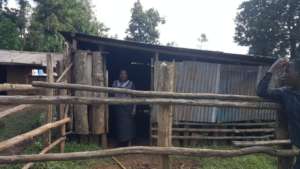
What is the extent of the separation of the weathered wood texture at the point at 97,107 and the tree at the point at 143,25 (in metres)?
27.4

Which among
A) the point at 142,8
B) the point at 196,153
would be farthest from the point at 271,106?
the point at 142,8

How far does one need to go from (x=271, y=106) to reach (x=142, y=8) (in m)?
33.4

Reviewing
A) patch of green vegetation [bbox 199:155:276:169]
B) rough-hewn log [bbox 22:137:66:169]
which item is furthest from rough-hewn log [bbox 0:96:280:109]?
patch of green vegetation [bbox 199:155:276:169]

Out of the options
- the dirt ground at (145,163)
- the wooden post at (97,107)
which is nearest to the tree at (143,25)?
the wooden post at (97,107)

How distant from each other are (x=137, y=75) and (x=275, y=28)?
14.4 meters

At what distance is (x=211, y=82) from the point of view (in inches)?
337

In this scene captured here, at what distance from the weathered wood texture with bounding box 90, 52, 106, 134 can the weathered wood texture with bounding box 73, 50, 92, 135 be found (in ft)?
0.39

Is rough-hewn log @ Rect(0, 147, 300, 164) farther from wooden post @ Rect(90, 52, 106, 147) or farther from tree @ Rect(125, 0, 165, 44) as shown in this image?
tree @ Rect(125, 0, 165, 44)

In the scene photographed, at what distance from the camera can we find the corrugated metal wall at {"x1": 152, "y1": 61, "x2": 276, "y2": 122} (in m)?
8.52

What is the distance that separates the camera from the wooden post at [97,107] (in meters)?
7.97

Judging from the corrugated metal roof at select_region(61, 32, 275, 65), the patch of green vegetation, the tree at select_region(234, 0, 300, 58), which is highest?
the tree at select_region(234, 0, 300, 58)

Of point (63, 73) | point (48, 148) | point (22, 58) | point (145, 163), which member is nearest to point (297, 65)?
point (145, 163)

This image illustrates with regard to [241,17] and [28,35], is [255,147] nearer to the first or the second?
[241,17]

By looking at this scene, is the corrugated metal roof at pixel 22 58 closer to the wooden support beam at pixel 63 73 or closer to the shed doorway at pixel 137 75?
the shed doorway at pixel 137 75
